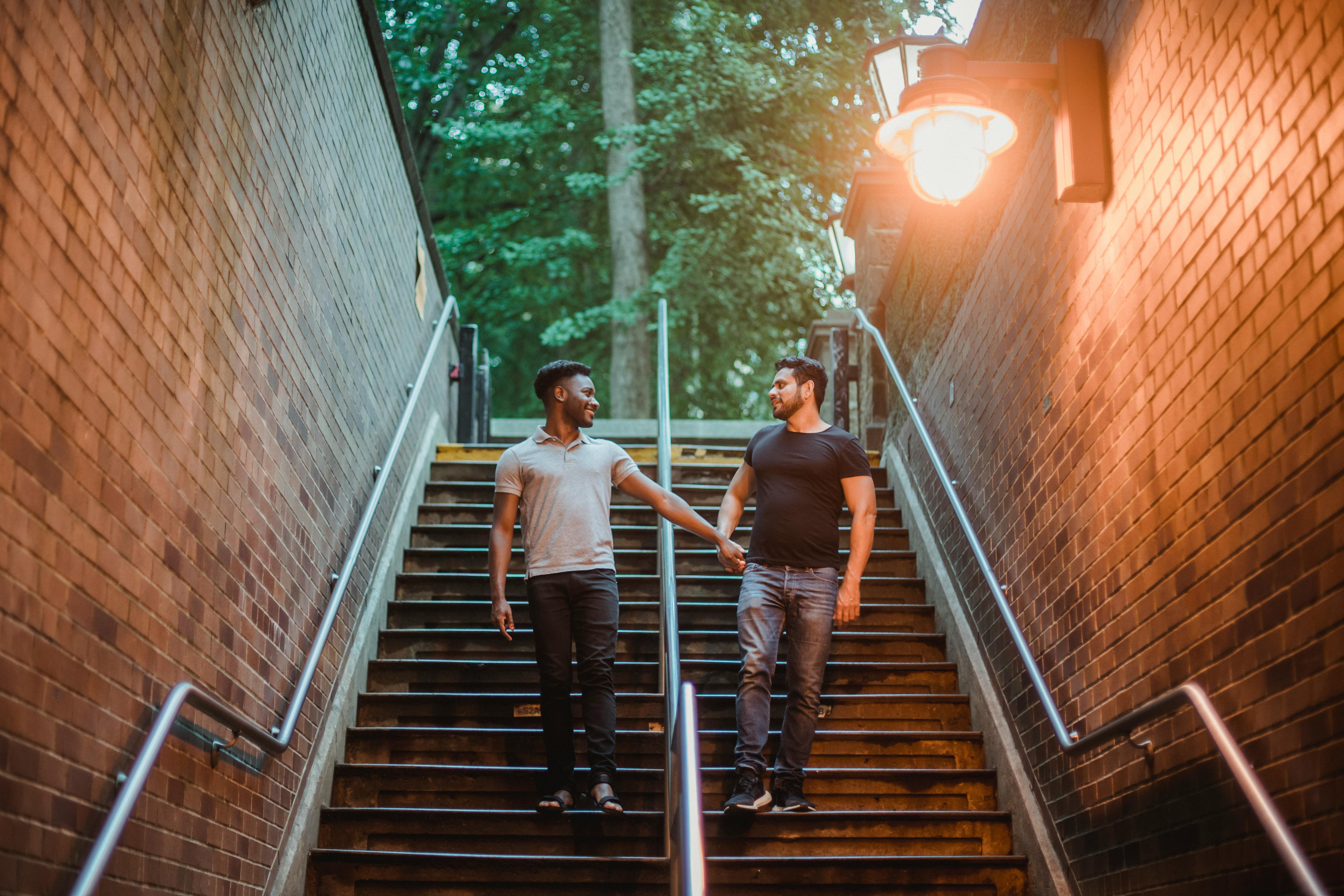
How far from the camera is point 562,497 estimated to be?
4551 mm

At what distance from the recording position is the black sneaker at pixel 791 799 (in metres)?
4.34

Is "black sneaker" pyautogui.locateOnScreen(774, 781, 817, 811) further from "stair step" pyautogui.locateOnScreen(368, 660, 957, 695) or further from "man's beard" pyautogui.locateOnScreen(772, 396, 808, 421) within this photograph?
"man's beard" pyautogui.locateOnScreen(772, 396, 808, 421)

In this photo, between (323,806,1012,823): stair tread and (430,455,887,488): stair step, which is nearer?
(323,806,1012,823): stair tread

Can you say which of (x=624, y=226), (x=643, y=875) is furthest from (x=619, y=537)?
(x=624, y=226)

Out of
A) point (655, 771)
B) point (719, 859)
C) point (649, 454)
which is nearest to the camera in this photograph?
point (719, 859)

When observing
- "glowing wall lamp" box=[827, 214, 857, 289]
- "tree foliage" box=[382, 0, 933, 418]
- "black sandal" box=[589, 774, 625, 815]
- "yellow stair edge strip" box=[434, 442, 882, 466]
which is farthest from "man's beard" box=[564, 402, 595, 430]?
"tree foliage" box=[382, 0, 933, 418]

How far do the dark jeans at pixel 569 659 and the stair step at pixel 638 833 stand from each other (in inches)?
7.3

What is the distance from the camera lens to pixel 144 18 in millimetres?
2992

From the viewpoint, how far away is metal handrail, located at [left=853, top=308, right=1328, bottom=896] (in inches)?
86.3

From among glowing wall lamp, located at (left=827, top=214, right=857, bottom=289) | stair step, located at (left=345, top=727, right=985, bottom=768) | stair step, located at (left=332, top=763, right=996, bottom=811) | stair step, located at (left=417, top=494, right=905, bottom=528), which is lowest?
stair step, located at (left=332, top=763, right=996, bottom=811)

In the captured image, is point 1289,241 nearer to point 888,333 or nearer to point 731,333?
point 888,333

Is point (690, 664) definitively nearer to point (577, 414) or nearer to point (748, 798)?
point (748, 798)

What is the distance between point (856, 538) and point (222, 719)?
243 centimetres

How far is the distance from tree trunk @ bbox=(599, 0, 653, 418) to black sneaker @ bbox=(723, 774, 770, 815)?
28.6 ft
